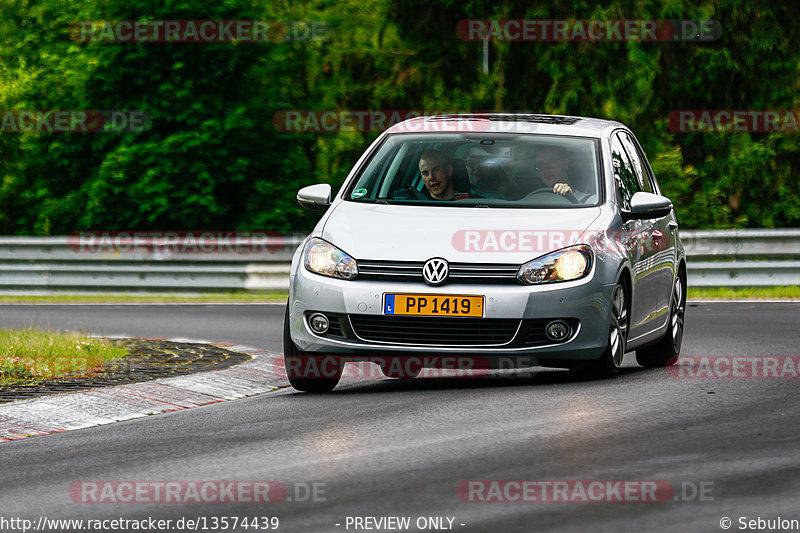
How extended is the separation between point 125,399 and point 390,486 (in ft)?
11.2

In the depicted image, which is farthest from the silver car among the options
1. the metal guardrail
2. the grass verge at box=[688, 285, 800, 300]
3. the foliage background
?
the foliage background

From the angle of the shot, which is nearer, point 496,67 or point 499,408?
point 499,408

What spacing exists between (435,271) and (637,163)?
2.94 metres

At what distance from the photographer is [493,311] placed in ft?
29.5

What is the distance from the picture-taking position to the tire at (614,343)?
31.0 feet

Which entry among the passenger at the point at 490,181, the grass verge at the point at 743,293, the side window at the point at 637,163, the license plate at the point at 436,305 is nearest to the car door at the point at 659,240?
the side window at the point at 637,163

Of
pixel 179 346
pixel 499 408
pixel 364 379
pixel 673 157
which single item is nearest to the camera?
pixel 499 408

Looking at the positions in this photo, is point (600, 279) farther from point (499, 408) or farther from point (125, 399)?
point (125, 399)

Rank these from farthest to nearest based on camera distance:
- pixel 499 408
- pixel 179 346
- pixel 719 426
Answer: pixel 179 346
pixel 499 408
pixel 719 426

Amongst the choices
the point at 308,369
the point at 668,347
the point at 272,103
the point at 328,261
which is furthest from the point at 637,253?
the point at 272,103

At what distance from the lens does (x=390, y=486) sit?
640 cm

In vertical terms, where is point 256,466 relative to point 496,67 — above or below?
below

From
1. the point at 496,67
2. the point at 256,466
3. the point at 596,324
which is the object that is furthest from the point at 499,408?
the point at 496,67

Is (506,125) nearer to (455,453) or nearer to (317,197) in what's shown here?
(317,197)
